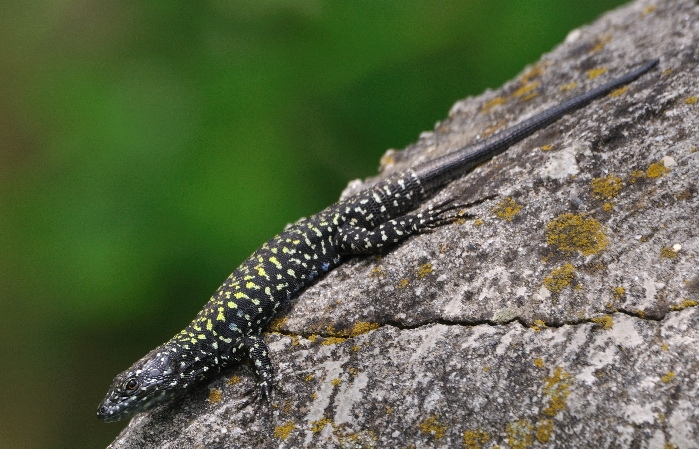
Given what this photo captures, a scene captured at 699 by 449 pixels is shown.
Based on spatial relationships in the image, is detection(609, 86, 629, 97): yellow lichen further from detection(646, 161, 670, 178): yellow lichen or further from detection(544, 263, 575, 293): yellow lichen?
detection(544, 263, 575, 293): yellow lichen

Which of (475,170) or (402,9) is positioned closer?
(475,170)

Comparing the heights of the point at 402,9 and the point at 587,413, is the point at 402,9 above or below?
above

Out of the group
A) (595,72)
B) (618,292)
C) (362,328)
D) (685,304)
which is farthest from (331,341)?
(595,72)

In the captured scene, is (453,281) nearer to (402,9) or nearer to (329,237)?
(329,237)

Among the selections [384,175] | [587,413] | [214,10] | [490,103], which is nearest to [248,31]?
[214,10]

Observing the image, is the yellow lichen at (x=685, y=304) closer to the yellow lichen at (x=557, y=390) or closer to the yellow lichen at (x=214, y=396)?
the yellow lichen at (x=557, y=390)

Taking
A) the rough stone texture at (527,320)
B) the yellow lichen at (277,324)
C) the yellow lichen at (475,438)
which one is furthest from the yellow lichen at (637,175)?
the yellow lichen at (277,324)
